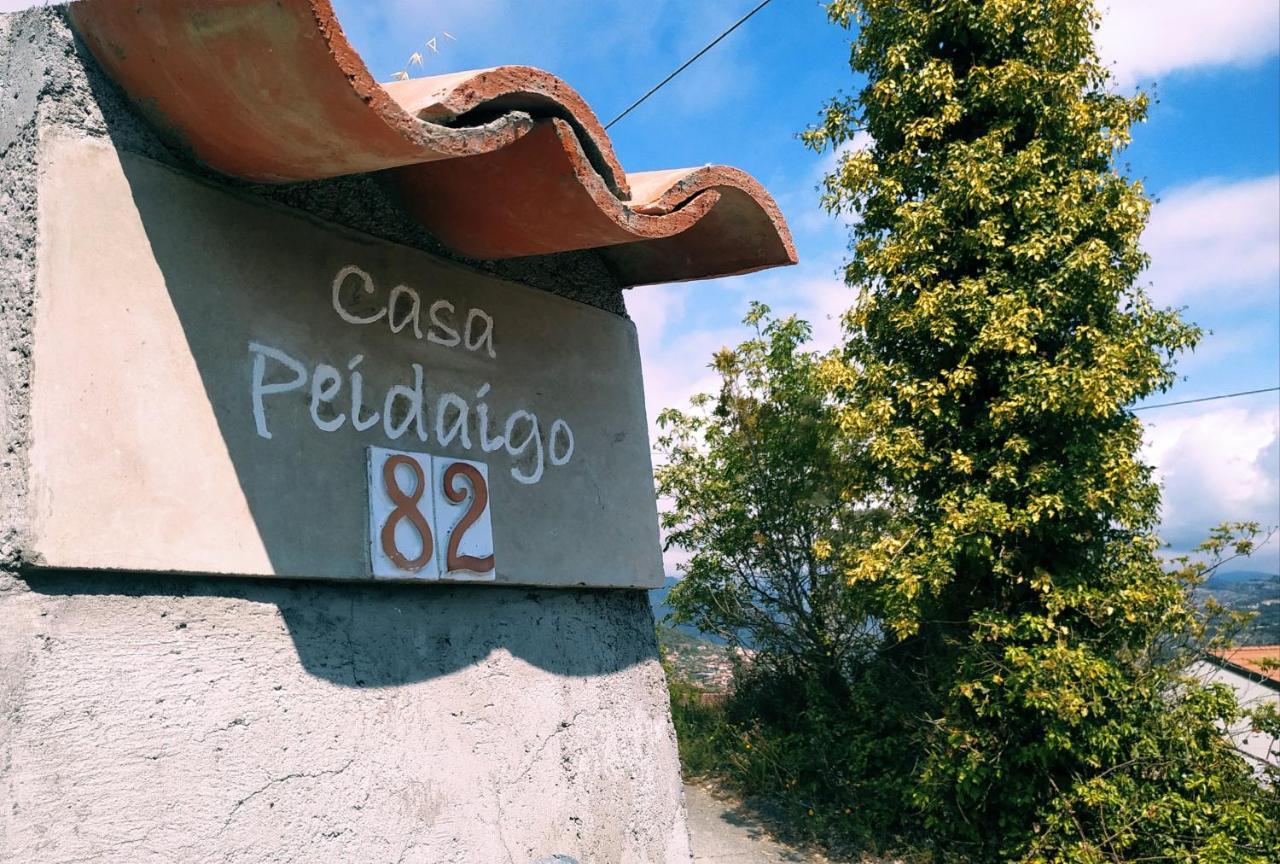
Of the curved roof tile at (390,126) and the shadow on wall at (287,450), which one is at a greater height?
the curved roof tile at (390,126)

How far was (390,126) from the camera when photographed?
5.65 feet

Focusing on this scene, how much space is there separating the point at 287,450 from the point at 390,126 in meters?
0.73

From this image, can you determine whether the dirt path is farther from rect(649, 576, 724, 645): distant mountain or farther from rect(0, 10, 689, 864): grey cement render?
rect(0, 10, 689, 864): grey cement render

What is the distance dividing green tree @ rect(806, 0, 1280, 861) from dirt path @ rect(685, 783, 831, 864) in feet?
4.42

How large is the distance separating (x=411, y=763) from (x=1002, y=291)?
708 centimetres

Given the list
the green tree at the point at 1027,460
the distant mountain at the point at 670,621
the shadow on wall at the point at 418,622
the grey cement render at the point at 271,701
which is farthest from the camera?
the distant mountain at the point at 670,621

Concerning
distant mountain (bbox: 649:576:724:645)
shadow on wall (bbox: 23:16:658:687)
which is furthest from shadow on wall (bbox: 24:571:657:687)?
distant mountain (bbox: 649:576:724:645)

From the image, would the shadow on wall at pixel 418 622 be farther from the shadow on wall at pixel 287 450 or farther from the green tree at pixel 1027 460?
the green tree at pixel 1027 460

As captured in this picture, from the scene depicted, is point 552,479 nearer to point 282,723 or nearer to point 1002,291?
point 282,723

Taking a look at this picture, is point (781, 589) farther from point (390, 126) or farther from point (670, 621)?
point (390, 126)

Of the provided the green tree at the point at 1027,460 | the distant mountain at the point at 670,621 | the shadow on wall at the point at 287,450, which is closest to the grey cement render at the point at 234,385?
the shadow on wall at the point at 287,450

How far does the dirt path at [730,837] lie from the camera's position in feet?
28.8

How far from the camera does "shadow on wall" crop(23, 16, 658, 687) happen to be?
1906mm

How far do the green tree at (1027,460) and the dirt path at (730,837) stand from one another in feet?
4.42
